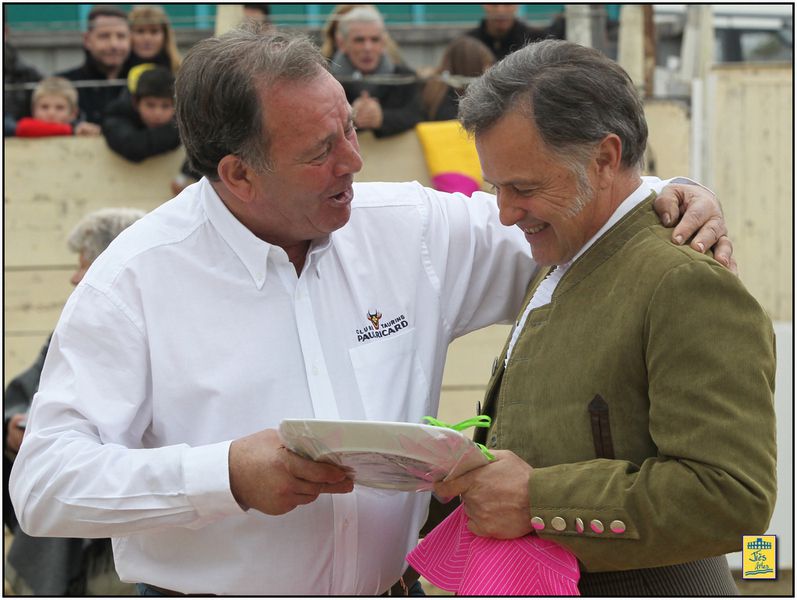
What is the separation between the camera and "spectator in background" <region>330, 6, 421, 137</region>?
604 cm

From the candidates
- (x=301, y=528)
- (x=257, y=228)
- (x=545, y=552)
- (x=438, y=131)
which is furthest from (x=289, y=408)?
(x=438, y=131)

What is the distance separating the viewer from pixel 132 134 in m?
6.25

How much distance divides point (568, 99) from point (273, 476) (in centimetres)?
92

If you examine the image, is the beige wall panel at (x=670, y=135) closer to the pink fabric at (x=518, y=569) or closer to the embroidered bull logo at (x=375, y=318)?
the embroidered bull logo at (x=375, y=318)

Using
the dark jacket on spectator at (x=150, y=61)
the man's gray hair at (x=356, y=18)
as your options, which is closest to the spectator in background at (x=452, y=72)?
the man's gray hair at (x=356, y=18)

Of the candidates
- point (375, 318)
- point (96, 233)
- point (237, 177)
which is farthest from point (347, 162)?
point (96, 233)

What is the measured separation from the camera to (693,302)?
6.33 feet

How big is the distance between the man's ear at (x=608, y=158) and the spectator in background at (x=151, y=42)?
483cm

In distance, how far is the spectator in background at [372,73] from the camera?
6043 millimetres

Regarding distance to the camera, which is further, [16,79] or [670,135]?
[16,79]

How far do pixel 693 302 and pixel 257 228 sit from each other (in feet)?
3.51

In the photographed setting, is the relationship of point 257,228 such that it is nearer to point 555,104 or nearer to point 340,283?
point 340,283

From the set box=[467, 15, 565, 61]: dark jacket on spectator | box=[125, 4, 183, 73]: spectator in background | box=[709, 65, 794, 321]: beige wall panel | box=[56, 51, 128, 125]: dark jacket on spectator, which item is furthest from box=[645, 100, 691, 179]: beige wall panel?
box=[56, 51, 128, 125]: dark jacket on spectator

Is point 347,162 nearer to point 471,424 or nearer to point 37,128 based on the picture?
point 471,424
